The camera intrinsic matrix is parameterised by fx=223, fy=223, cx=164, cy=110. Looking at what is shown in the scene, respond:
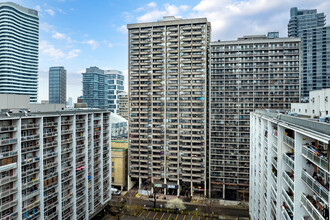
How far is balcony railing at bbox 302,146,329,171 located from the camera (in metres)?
20.3

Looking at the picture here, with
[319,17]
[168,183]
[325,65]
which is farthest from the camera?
[319,17]

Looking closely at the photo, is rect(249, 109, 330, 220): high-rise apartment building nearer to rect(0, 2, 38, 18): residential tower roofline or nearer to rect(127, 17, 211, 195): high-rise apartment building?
rect(127, 17, 211, 195): high-rise apartment building

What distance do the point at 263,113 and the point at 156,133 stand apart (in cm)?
5177

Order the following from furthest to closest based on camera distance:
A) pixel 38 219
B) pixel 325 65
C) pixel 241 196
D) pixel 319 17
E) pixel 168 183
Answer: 1. pixel 319 17
2. pixel 325 65
3. pixel 168 183
4. pixel 241 196
5. pixel 38 219

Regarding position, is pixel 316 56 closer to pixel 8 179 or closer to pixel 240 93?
pixel 240 93

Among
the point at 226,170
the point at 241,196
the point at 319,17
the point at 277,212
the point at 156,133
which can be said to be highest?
the point at 319,17

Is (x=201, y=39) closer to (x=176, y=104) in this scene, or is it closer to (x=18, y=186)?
(x=176, y=104)

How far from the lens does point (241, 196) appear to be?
84.6 meters

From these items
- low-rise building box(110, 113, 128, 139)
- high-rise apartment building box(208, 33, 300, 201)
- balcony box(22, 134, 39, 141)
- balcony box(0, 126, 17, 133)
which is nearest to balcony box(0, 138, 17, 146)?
balcony box(0, 126, 17, 133)

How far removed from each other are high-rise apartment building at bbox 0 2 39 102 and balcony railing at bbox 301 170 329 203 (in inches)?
7888

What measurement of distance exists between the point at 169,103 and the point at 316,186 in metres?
72.1

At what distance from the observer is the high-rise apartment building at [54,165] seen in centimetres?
4078

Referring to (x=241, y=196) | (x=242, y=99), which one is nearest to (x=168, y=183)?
(x=241, y=196)

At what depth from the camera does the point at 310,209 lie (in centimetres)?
2314
